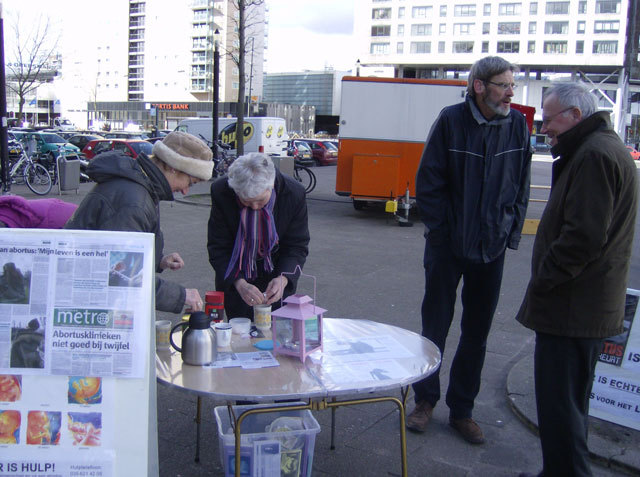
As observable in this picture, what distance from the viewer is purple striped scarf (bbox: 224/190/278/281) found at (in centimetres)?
347

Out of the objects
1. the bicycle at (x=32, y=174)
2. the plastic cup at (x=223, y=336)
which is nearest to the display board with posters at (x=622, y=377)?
the plastic cup at (x=223, y=336)

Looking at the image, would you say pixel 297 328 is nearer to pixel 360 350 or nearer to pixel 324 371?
pixel 324 371

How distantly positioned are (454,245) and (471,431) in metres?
1.13

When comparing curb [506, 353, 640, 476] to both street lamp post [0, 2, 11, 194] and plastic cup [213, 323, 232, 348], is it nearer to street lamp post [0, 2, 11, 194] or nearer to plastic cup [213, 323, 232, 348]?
plastic cup [213, 323, 232, 348]

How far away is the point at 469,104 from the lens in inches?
138

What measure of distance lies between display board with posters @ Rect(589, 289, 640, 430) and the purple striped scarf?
7.12 ft

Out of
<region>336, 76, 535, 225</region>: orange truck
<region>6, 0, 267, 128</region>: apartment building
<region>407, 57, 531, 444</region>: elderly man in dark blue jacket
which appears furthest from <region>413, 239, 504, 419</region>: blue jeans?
Result: <region>6, 0, 267, 128</region>: apartment building

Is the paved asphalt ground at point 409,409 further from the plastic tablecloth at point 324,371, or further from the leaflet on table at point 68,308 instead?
the leaflet on table at point 68,308

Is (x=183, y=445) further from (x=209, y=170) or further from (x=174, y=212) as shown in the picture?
(x=174, y=212)

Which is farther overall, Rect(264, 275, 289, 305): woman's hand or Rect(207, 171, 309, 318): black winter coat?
Rect(207, 171, 309, 318): black winter coat

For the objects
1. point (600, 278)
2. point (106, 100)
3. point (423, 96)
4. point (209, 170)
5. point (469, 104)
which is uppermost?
point (106, 100)

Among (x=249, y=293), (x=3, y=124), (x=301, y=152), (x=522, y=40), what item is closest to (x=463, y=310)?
(x=249, y=293)

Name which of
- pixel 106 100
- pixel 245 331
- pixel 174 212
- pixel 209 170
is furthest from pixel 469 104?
pixel 106 100

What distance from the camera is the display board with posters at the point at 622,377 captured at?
377 cm
